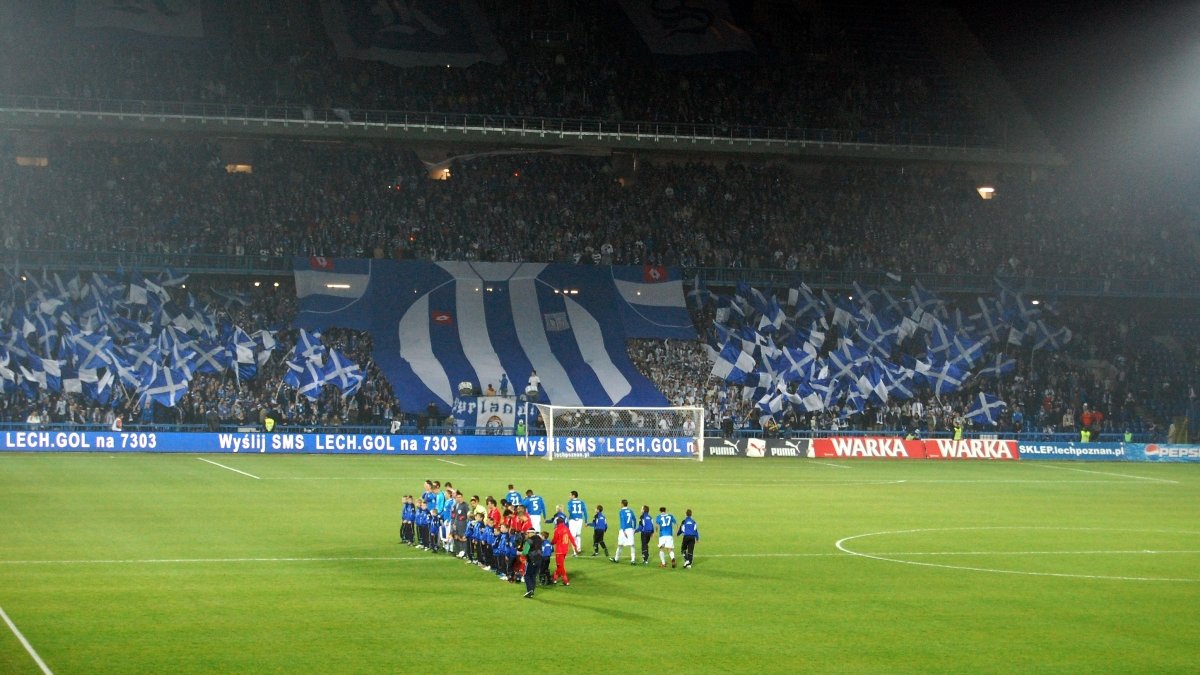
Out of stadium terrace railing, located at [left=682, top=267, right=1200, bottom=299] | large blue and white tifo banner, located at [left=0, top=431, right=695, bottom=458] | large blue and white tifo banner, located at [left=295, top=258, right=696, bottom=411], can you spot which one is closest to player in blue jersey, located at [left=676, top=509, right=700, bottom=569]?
large blue and white tifo banner, located at [left=0, top=431, right=695, bottom=458]

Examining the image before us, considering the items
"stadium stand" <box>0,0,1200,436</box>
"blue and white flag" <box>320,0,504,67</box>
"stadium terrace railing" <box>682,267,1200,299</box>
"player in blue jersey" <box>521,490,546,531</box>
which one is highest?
"blue and white flag" <box>320,0,504,67</box>

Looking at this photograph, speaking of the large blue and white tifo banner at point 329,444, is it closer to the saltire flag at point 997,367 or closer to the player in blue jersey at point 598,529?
the saltire flag at point 997,367

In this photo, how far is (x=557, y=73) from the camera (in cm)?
6731

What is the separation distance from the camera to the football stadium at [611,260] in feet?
165

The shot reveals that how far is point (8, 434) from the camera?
162ft

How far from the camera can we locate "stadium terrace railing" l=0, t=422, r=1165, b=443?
169 feet

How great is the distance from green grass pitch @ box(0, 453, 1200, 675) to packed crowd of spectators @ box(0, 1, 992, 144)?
2575cm

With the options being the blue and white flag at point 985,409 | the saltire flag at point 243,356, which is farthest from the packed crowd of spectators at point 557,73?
the blue and white flag at point 985,409

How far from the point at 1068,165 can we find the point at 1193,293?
379 inches

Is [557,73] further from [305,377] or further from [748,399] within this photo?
[305,377]

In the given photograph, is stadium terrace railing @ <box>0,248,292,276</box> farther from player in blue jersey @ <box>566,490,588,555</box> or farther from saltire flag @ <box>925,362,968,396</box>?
player in blue jersey @ <box>566,490,588,555</box>

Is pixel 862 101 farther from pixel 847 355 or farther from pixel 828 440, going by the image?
pixel 828 440

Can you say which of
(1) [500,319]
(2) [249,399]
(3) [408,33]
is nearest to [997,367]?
(1) [500,319]

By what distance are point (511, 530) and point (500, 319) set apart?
38.3 metres
